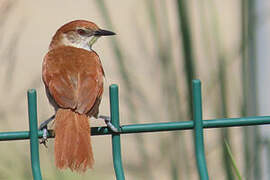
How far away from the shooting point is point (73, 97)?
2732mm

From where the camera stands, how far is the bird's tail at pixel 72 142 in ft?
7.72

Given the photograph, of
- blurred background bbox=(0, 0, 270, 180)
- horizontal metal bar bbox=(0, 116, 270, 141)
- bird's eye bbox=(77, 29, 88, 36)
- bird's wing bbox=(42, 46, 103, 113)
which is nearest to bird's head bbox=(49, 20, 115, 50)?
bird's eye bbox=(77, 29, 88, 36)

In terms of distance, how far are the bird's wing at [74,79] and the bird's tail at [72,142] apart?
0.07m

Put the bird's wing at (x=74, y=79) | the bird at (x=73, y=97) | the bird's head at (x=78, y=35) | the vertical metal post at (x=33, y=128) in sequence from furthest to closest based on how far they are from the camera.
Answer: the bird's head at (x=78, y=35) < the bird's wing at (x=74, y=79) < the bird at (x=73, y=97) < the vertical metal post at (x=33, y=128)

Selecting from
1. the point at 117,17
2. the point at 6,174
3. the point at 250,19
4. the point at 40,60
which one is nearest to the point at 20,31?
the point at 40,60

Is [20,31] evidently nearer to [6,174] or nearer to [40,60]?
[40,60]

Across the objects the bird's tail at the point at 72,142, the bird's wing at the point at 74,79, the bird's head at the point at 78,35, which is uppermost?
the bird's head at the point at 78,35

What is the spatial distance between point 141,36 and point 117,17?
0.38m

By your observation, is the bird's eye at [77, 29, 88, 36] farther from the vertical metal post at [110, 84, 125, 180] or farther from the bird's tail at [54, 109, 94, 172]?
the vertical metal post at [110, 84, 125, 180]

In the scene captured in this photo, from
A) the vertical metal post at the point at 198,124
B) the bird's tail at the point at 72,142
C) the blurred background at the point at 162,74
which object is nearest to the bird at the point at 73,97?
the bird's tail at the point at 72,142

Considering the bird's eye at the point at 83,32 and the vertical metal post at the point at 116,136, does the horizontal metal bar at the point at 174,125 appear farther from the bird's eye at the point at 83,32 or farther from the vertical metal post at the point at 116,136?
the bird's eye at the point at 83,32

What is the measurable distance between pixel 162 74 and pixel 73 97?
452 millimetres

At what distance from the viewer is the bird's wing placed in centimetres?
271

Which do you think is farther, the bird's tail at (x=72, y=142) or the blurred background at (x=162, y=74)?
the blurred background at (x=162, y=74)
